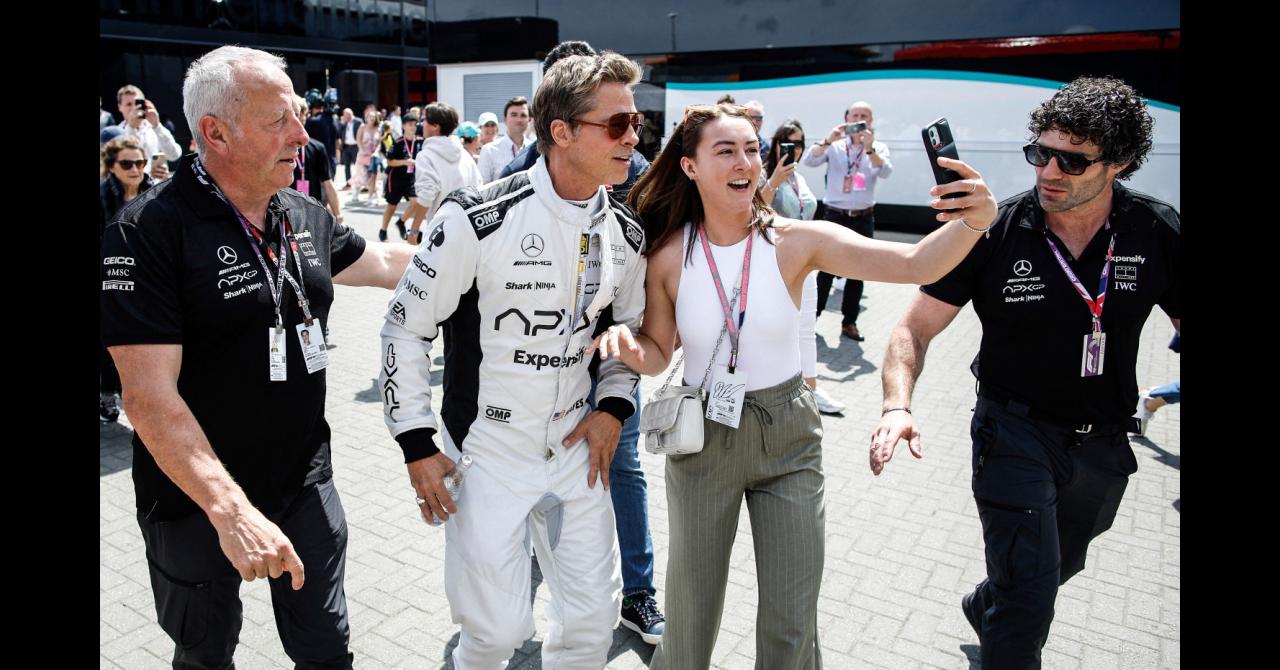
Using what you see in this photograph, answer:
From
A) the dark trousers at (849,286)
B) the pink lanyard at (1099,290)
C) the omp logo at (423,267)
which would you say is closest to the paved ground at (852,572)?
the pink lanyard at (1099,290)

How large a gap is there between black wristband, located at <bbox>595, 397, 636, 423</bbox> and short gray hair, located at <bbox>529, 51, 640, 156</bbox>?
787 mm

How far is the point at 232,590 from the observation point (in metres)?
2.48

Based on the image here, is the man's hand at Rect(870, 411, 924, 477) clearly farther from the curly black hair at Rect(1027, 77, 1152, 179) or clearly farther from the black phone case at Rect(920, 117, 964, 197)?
the curly black hair at Rect(1027, 77, 1152, 179)

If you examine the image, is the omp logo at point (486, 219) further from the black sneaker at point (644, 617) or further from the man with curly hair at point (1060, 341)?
the black sneaker at point (644, 617)

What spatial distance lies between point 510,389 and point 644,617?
4.59 feet

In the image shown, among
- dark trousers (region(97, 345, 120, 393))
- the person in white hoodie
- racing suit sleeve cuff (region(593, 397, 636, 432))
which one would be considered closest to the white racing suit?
racing suit sleeve cuff (region(593, 397, 636, 432))

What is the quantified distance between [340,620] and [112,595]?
6.47ft

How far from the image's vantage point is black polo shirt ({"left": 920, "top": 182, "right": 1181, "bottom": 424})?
293cm

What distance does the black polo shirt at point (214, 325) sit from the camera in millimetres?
2197

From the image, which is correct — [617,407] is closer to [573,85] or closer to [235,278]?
[573,85]

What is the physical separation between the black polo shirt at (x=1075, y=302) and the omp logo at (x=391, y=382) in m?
1.94

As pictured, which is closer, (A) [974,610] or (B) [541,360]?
(B) [541,360]

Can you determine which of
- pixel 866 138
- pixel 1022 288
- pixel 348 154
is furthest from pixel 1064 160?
pixel 348 154
